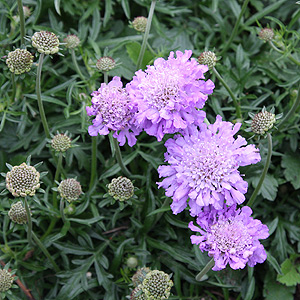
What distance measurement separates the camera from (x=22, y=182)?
2205 mm

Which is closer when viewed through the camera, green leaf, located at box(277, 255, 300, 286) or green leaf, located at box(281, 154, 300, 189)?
green leaf, located at box(277, 255, 300, 286)

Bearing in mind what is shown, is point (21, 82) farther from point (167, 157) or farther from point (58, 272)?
point (167, 157)

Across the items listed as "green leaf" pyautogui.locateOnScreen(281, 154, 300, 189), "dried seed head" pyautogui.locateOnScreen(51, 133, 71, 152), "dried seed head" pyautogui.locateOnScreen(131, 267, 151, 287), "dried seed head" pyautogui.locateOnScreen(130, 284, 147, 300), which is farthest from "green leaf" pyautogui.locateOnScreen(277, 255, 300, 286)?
"dried seed head" pyautogui.locateOnScreen(51, 133, 71, 152)

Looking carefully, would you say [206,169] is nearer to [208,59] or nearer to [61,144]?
[208,59]

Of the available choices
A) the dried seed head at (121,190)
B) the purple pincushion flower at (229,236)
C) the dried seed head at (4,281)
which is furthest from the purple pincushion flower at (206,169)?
the dried seed head at (4,281)

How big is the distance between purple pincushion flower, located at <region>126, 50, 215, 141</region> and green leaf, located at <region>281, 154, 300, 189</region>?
1.45 m

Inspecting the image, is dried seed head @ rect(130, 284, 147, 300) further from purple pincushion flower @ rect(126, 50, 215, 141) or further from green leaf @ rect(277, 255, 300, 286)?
green leaf @ rect(277, 255, 300, 286)

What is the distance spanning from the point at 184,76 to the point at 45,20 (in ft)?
7.23

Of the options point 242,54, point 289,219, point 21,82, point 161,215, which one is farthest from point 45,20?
point 289,219

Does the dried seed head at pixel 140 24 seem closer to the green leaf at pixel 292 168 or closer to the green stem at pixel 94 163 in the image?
the green stem at pixel 94 163

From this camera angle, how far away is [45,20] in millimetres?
3814

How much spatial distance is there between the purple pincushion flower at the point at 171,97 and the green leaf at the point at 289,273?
1584 millimetres

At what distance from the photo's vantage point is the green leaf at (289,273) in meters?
3.05

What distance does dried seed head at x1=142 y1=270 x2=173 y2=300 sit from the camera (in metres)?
2.31
